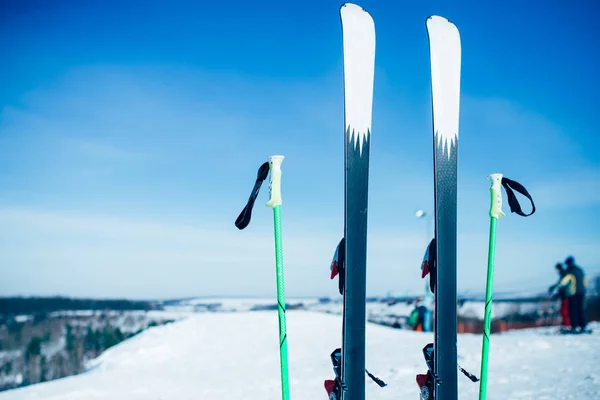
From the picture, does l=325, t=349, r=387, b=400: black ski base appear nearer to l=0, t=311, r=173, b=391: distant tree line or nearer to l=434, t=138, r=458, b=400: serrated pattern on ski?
l=434, t=138, r=458, b=400: serrated pattern on ski

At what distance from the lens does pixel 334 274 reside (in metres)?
2.96

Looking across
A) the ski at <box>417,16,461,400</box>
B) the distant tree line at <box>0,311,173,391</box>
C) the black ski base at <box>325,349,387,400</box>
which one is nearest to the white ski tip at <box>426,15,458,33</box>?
the ski at <box>417,16,461,400</box>

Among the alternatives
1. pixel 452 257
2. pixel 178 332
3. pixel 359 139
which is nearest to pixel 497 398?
pixel 452 257

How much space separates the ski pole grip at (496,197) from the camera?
3.29m

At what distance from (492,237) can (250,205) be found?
1.74m

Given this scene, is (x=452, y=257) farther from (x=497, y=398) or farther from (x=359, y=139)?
(x=497, y=398)

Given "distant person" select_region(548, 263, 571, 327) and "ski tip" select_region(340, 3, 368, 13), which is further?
"distant person" select_region(548, 263, 571, 327)

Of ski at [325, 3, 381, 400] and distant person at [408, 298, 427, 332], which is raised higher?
ski at [325, 3, 381, 400]

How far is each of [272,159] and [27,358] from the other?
5959 centimetres

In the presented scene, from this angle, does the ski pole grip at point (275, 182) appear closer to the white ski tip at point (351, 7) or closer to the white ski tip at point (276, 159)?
the white ski tip at point (276, 159)

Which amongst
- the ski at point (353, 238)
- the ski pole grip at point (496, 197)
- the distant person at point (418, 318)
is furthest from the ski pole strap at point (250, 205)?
the distant person at point (418, 318)

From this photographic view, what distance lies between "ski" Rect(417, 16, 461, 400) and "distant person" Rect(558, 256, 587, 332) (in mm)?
5507

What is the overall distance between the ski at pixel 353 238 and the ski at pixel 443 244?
551 millimetres

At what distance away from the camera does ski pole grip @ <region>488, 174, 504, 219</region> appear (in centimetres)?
329
